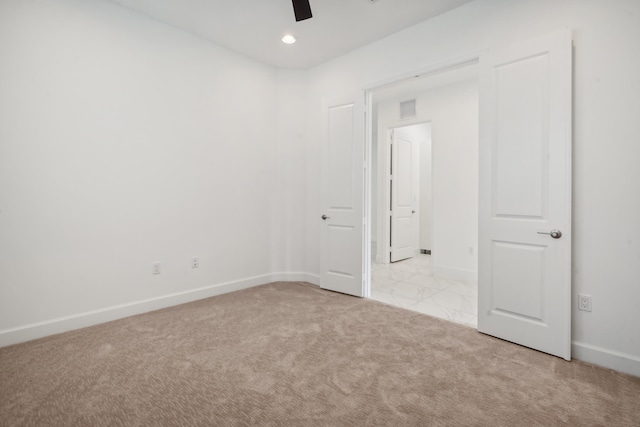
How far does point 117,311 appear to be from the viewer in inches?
112

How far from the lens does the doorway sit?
3.84 m

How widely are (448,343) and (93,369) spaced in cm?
255

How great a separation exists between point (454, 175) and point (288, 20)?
3.16 meters

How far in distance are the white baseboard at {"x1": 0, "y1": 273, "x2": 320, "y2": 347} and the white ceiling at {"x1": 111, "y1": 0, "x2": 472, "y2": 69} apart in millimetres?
2853

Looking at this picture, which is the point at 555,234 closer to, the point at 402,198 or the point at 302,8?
the point at 302,8

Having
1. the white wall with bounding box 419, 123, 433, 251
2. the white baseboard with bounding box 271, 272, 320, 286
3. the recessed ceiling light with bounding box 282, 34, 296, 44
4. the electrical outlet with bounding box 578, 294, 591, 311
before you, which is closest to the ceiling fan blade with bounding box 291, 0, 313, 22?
the recessed ceiling light with bounding box 282, 34, 296, 44

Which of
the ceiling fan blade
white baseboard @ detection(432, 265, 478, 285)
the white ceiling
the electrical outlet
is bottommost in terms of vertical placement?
white baseboard @ detection(432, 265, 478, 285)

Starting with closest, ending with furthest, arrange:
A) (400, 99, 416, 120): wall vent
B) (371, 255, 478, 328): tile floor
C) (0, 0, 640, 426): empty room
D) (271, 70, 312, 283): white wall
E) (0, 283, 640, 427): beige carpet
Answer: (0, 283, 640, 427): beige carpet → (0, 0, 640, 426): empty room → (371, 255, 478, 328): tile floor → (271, 70, 312, 283): white wall → (400, 99, 416, 120): wall vent

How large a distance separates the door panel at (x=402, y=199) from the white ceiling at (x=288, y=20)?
8.26 ft

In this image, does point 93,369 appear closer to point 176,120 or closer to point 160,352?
point 160,352

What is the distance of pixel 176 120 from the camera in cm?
323

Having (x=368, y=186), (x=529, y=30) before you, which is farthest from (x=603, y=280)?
(x=368, y=186)

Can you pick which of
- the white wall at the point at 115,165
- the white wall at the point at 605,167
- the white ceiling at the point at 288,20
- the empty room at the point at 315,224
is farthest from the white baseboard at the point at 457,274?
the white ceiling at the point at 288,20

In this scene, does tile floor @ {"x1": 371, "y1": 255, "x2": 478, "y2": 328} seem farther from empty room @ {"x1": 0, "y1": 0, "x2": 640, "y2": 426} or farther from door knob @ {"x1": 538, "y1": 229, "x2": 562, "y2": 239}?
door knob @ {"x1": 538, "y1": 229, "x2": 562, "y2": 239}
